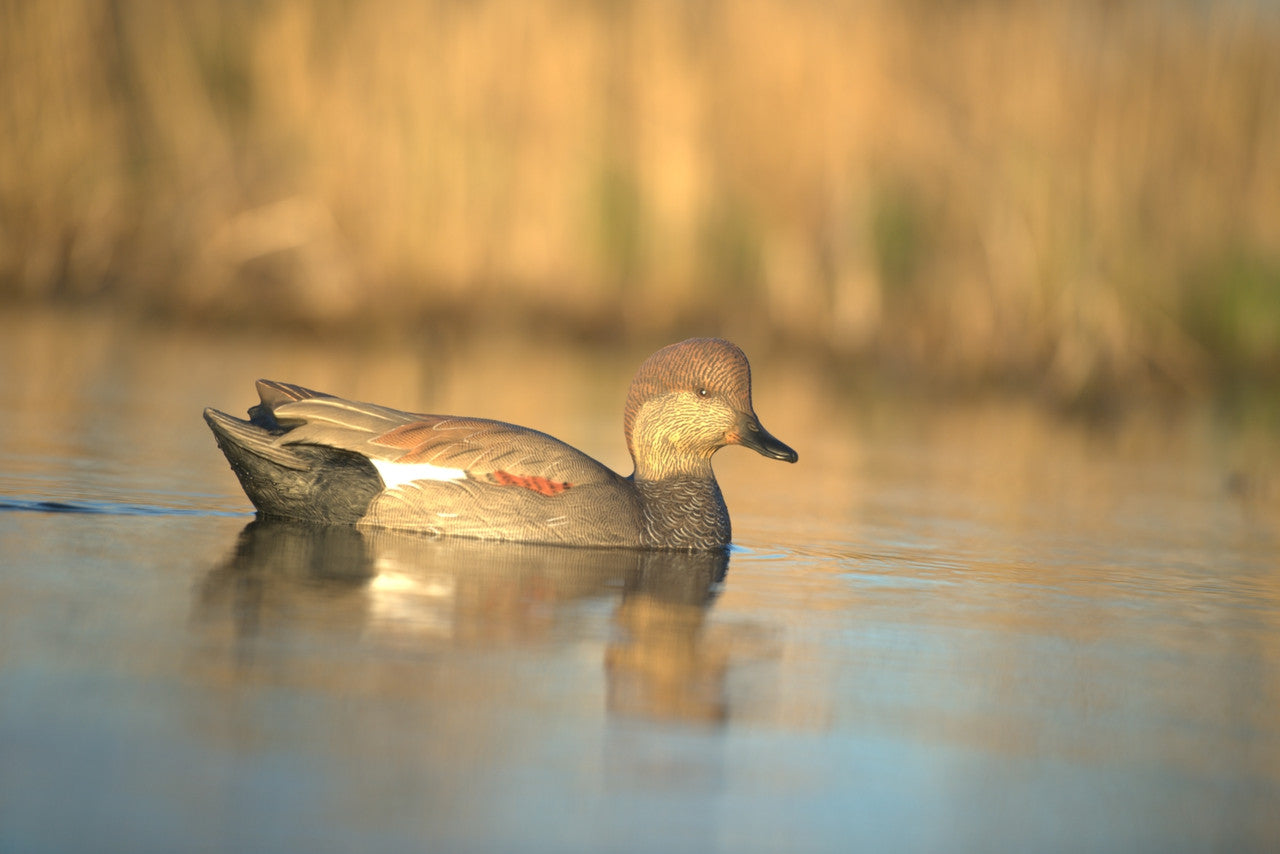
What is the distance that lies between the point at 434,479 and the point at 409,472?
92 mm

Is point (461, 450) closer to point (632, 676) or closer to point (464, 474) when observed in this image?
point (464, 474)

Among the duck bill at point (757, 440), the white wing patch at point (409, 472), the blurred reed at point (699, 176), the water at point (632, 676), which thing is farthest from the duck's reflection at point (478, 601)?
the blurred reed at point (699, 176)

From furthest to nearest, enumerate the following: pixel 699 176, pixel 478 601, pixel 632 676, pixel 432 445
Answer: pixel 699 176
pixel 432 445
pixel 478 601
pixel 632 676

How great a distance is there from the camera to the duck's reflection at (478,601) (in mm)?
4680

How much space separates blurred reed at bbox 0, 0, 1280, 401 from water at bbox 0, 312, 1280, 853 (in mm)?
4993

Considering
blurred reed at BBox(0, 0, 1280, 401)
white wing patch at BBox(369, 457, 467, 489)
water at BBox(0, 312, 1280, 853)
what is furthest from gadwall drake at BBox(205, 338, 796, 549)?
blurred reed at BBox(0, 0, 1280, 401)

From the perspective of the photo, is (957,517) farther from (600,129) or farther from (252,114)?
(252,114)

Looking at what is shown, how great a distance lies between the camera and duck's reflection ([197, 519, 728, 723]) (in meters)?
4.68

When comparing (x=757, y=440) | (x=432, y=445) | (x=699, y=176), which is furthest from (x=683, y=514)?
(x=699, y=176)

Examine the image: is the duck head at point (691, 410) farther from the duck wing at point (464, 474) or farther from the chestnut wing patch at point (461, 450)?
the chestnut wing patch at point (461, 450)

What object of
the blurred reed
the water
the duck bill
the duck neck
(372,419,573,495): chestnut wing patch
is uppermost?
the blurred reed

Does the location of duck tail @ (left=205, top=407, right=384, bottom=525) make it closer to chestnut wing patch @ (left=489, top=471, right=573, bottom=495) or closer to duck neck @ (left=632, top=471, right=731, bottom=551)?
chestnut wing patch @ (left=489, top=471, right=573, bottom=495)

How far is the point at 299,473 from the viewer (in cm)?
643

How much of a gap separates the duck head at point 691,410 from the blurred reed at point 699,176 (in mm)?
6661
